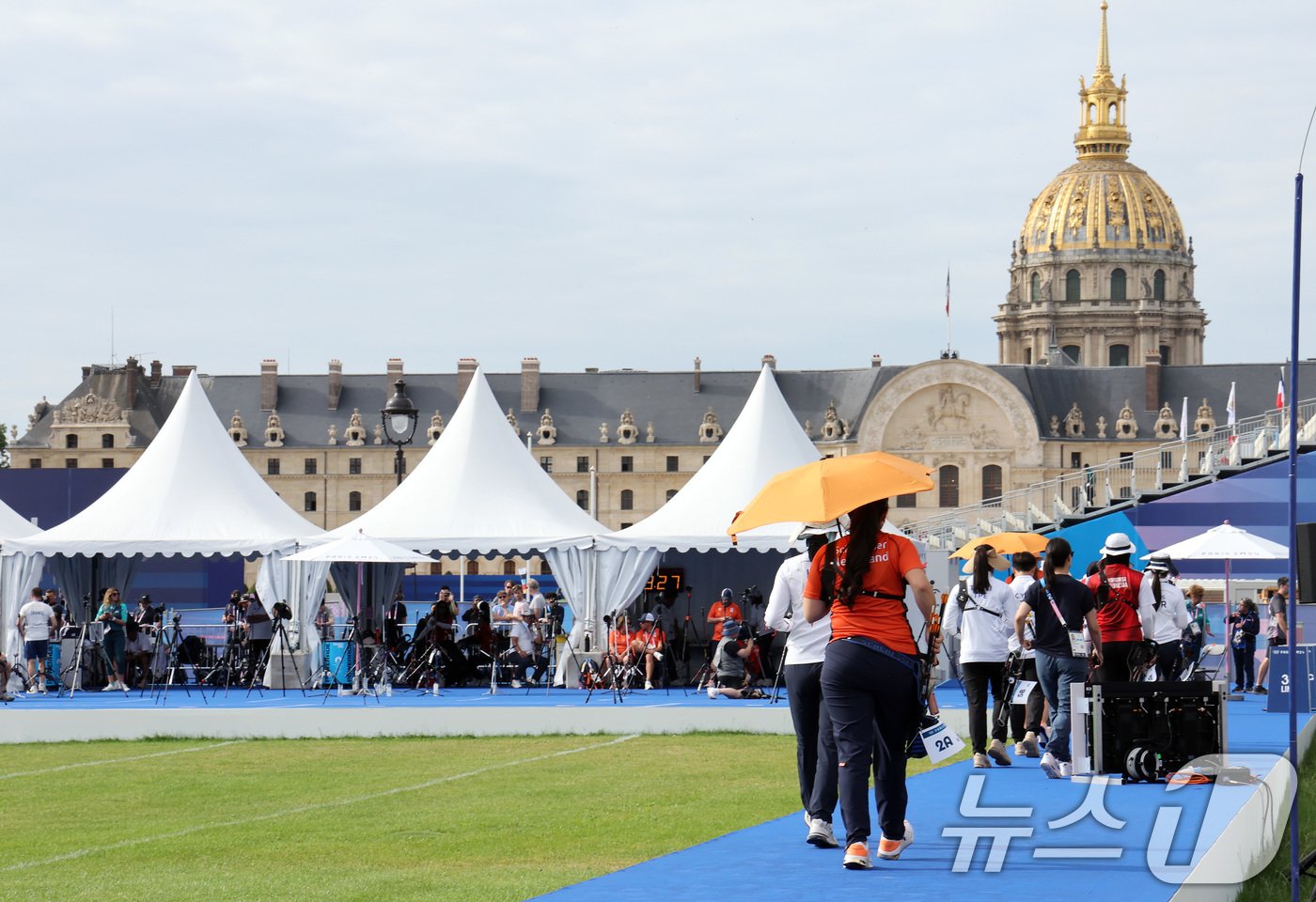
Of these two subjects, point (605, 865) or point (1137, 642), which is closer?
point (605, 865)

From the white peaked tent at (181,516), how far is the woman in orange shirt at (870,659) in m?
18.7

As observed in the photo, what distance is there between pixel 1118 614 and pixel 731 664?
36.0 feet

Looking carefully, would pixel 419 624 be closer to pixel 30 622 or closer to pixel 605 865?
pixel 30 622

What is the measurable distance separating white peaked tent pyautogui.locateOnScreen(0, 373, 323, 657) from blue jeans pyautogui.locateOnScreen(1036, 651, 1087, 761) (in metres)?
15.5

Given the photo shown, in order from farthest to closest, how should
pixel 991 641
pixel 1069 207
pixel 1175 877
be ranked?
pixel 1069 207 < pixel 991 641 < pixel 1175 877

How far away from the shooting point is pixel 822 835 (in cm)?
933

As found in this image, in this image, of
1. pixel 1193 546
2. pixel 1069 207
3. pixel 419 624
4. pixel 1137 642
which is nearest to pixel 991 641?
pixel 1137 642

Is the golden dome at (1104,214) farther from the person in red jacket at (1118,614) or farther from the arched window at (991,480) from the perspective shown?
the person in red jacket at (1118,614)

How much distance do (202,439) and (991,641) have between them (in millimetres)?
17479

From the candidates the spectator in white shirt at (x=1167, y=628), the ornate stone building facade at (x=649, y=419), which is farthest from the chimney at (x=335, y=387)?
the spectator in white shirt at (x=1167, y=628)

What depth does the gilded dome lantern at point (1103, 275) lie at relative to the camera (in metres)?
146

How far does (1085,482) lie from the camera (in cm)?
4291

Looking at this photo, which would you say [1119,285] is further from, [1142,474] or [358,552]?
[358,552]

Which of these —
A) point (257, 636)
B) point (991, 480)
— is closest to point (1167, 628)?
point (257, 636)
